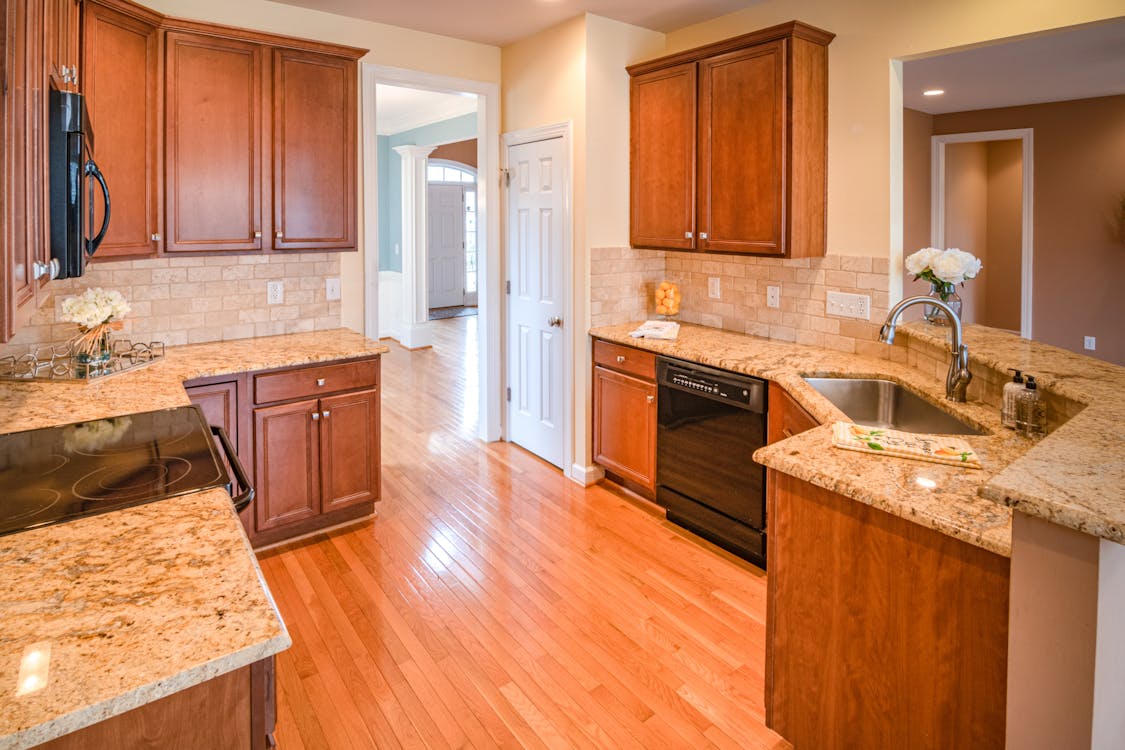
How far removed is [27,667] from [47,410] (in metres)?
1.61

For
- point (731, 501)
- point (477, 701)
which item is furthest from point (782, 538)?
point (731, 501)

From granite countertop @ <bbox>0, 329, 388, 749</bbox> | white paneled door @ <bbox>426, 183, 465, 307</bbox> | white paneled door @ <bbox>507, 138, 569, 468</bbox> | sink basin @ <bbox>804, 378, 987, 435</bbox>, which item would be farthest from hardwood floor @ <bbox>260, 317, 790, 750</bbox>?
white paneled door @ <bbox>426, 183, 465, 307</bbox>

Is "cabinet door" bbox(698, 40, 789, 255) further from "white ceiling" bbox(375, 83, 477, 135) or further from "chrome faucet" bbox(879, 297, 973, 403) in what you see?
"white ceiling" bbox(375, 83, 477, 135)

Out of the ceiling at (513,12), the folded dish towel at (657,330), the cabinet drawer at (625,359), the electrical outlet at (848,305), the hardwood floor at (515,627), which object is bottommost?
the hardwood floor at (515,627)

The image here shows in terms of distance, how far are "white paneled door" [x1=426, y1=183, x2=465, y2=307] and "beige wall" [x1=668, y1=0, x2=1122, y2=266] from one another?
8365mm

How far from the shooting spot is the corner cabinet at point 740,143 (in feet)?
10.6

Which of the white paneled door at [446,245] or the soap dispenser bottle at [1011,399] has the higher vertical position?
the white paneled door at [446,245]

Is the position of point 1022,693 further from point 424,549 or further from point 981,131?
point 981,131

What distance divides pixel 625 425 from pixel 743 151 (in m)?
1.58

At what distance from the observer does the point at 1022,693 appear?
122 centimetres

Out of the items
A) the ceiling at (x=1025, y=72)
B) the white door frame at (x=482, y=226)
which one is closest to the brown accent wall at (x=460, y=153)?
the white door frame at (x=482, y=226)

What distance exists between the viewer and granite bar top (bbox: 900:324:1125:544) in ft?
3.46

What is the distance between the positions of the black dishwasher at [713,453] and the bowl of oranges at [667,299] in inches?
27.1

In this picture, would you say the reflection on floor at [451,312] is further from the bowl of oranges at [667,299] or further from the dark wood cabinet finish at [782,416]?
the dark wood cabinet finish at [782,416]
